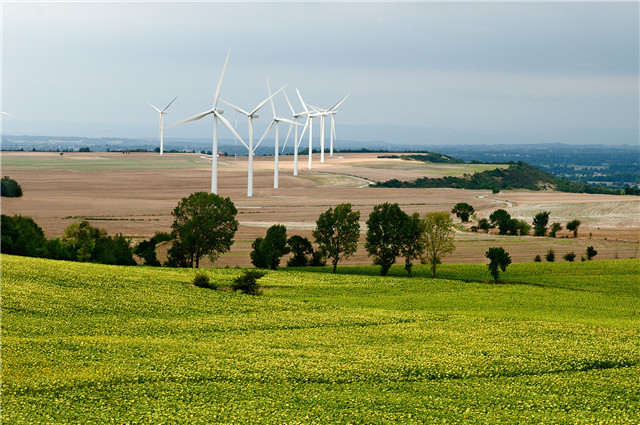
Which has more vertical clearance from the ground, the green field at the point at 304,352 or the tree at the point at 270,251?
the tree at the point at 270,251

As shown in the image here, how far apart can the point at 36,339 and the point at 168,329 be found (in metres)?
9.31

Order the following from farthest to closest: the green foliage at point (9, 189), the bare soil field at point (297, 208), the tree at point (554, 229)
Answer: the green foliage at point (9, 189) < the tree at point (554, 229) < the bare soil field at point (297, 208)

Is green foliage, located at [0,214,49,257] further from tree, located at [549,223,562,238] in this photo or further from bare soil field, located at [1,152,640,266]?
tree, located at [549,223,562,238]

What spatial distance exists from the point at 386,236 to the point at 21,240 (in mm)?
41965

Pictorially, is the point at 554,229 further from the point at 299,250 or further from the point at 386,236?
the point at 299,250

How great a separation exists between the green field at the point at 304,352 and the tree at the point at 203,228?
12552 millimetres

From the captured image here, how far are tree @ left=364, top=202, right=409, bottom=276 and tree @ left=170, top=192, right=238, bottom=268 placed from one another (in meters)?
17.1

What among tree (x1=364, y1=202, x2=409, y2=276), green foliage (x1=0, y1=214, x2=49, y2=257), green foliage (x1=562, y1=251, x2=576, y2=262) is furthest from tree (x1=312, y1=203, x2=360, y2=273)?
green foliage (x1=0, y1=214, x2=49, y2=257)

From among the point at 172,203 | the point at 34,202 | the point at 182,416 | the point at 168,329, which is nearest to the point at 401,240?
the point at 168,329

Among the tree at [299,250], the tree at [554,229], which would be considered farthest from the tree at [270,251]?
the tree at [554,229]

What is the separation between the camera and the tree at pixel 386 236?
77.8 metres

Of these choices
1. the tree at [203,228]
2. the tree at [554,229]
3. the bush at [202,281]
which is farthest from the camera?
the tree at [554,229]

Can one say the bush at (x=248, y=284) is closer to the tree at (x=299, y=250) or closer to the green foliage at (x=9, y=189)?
the tree at (x=299, y=250)

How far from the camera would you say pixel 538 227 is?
119m
